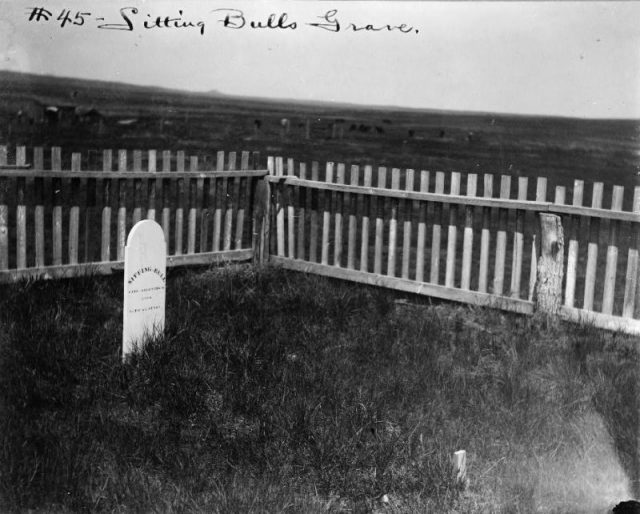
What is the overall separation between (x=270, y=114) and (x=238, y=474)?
28952 millimetres

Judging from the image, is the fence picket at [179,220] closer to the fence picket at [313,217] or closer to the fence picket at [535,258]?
the fence picket at [313,217]

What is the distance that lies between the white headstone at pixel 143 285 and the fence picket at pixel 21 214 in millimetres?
2716

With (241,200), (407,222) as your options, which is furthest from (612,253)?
(241,200)

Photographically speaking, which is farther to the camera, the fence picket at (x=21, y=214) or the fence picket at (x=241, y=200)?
the fence picket at (x=241, y=200)

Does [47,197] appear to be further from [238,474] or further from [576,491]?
[576,491]

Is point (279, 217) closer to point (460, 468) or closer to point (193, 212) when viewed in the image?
point (193, 212)

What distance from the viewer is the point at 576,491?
12.5 feet

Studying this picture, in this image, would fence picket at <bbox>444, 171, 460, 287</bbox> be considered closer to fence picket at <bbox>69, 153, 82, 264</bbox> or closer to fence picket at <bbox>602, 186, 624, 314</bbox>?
fence picket at <bbox>602, 186, 624, 314</bbox>

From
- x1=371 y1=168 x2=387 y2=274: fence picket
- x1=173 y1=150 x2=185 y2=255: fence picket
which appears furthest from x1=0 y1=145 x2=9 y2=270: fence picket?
x1=371 y1=168 x2=387 y2=274: fence picket

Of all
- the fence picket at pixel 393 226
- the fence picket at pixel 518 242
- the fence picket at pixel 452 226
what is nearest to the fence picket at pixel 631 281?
the fence picket at pixel 518 242

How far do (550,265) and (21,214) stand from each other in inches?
195

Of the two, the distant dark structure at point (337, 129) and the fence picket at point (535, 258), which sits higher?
the distant dark structure at point (337, 129)

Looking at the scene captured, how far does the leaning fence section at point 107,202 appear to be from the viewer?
752 centimetres

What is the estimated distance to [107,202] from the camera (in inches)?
320
